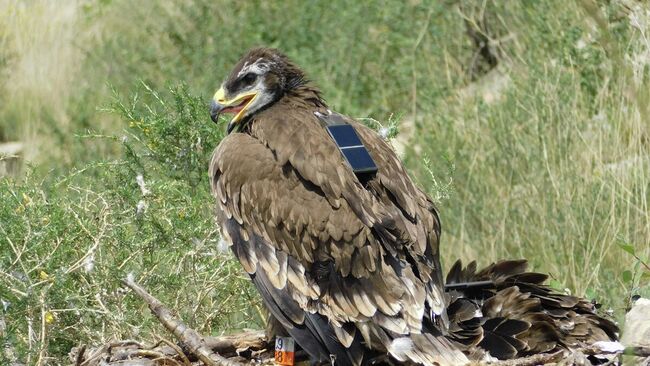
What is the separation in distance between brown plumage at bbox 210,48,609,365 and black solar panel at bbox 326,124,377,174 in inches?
1.4

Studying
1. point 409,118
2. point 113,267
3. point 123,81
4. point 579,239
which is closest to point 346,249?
point 113,267

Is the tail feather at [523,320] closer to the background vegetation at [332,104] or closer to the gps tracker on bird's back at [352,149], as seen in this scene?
the background vegetation at [332,104]

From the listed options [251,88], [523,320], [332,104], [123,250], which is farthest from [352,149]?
[332,104]

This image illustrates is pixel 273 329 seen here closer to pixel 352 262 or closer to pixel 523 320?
pixel 352 262

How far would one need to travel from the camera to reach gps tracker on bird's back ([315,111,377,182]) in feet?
17.2

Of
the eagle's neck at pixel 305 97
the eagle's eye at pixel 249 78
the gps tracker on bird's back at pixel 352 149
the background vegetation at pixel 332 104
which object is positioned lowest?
the background vegetation at pixel 332 104

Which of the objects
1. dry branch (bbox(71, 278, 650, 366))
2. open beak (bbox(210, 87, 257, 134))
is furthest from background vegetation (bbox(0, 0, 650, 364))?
open beak (bbox(210, 87, 257, 134))

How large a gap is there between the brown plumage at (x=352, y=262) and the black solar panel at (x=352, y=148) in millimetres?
36

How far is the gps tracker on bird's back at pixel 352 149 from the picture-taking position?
17.2 feet

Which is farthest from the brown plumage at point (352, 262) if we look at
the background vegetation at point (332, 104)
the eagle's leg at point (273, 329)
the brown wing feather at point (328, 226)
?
the background vegetation at point (332, 104)

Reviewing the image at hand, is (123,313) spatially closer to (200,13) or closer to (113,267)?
(113,267)

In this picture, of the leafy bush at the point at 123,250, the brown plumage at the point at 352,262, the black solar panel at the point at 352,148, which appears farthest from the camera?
the leafy bush at the point at 123,250

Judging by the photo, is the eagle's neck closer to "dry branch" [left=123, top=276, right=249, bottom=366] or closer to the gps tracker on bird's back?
the gps tracker on bird's back

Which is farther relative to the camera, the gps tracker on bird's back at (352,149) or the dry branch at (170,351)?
the gps tracker on bird's back at (352,149)
